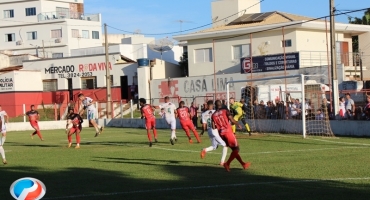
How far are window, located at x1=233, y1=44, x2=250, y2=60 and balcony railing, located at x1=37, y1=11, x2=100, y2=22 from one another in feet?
121

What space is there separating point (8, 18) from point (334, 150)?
240 ft

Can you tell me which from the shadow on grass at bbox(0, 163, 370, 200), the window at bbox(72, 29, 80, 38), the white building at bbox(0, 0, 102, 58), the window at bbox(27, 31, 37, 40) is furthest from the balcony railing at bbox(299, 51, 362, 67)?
the window at bbox(27, 31, 37, 40)

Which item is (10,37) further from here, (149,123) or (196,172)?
(196,172)

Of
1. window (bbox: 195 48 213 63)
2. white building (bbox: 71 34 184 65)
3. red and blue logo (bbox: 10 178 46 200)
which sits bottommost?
red and blue logo (bbox: 10 178 46 200)

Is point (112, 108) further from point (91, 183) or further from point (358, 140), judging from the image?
point (91, 183)

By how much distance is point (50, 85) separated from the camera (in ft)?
212

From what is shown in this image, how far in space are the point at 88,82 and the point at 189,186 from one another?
50.1m

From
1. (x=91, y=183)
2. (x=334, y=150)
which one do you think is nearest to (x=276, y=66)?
(x=334, y=150)

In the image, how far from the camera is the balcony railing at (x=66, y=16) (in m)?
84.8

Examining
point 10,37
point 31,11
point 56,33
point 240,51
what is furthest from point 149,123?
point 10,37

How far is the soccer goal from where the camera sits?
28.7 meters

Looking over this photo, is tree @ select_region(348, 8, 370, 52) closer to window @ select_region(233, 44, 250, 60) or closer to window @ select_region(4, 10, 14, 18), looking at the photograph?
window @ select_region(233, 44, 250, 60)

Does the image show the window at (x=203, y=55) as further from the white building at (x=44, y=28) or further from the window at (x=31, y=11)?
the window at (x=31, y=11)

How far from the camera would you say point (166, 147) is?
24.4 metres
